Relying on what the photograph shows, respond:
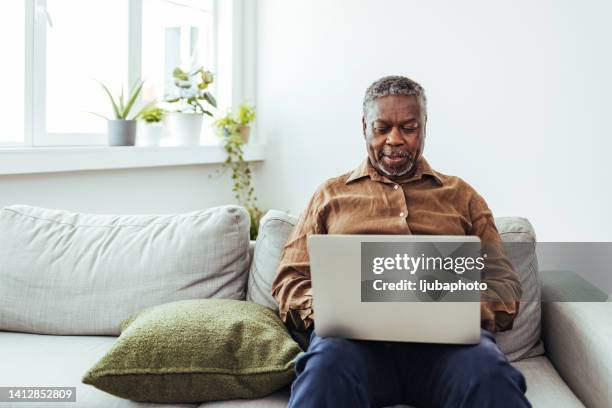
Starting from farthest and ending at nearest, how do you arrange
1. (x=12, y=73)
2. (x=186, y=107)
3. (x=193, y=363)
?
(x=186, y=107) < (x=12, y=73) < (x=193, y=363)

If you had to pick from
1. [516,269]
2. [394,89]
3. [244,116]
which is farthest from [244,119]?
[516,269]

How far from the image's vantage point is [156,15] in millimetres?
3568

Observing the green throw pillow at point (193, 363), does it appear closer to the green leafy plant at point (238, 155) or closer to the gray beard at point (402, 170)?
the gray beard at point (402, 170)

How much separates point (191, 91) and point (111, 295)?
5.83 ft

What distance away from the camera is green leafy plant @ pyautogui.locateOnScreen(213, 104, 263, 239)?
3.76 m

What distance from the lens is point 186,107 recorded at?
3.67 meters

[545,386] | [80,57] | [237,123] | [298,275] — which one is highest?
[80,57]

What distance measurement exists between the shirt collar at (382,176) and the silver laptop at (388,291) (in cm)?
56

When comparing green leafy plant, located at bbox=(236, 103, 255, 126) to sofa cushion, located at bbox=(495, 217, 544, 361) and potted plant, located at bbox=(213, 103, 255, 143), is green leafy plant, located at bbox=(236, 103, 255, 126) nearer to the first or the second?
potted plant, located at bbox=(213, 103, 255, 143)

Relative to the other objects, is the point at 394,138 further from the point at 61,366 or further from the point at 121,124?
the point at 121,124

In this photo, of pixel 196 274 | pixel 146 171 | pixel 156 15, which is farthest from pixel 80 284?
pixel 156 15

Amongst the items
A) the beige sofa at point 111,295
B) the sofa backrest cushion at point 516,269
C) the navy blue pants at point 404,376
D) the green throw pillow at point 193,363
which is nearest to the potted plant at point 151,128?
the beige sofa at point 111,295

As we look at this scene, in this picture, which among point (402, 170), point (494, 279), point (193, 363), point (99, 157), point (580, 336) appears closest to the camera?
point (193, 363)

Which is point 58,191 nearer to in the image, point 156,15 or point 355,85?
point 156,15
